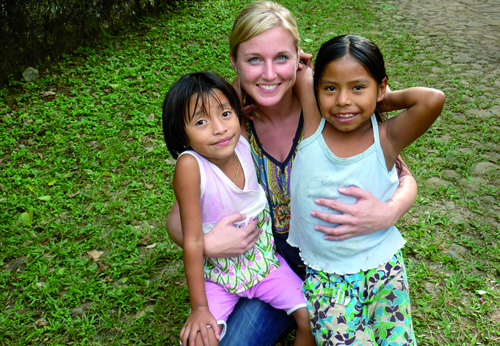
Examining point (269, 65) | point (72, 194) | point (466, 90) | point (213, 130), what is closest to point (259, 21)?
point (269, 65)

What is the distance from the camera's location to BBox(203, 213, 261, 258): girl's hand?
208cm

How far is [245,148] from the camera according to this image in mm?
2293

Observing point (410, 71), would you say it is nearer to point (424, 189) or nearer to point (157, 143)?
point (424, 189)

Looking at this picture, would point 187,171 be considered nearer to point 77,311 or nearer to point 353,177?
point 353,177

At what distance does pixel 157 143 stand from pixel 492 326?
3.34 metres

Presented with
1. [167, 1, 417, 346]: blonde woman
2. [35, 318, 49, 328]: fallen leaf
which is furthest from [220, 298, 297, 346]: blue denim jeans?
[35, 318, 49, 328]: fallen leaf

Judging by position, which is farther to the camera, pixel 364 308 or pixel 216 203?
pixel 216 203

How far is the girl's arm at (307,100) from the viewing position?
217 cm

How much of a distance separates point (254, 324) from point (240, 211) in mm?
578

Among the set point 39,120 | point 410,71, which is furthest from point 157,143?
point 410,71

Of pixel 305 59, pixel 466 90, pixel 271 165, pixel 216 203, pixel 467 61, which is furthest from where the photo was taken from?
pixel 467 61

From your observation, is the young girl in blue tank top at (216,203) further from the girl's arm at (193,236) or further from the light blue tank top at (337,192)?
the light blue tank top at (337,192)

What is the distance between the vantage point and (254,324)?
7.34 ft

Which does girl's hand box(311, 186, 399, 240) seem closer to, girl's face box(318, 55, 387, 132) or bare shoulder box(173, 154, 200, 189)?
→ girl's face box(318, 55, 387, 132)
